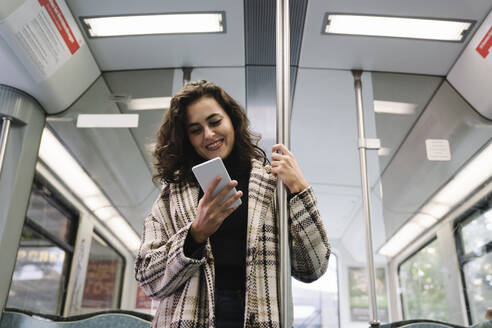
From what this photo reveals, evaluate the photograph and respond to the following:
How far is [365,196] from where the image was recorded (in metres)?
3.22

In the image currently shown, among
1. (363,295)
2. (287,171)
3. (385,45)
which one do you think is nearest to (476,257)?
(363,295)

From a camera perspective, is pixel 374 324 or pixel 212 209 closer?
pixel 212 209

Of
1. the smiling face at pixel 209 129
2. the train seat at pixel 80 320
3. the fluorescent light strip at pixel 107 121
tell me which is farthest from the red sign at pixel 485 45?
the train seat at pixel 80 320

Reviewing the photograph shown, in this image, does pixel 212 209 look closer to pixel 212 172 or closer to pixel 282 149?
pixel 212 172

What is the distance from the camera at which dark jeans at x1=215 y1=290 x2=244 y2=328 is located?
Result: 1.22m

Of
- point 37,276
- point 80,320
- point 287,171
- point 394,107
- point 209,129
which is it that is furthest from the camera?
point 394,107

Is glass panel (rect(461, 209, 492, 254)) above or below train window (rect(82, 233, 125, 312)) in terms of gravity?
above

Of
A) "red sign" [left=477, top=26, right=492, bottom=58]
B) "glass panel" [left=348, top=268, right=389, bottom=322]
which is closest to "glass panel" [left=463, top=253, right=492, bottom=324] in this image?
"glass panel" [left=348, top=268, right=389, bottom=322]

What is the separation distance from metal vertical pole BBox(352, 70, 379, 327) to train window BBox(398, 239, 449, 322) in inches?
9.7

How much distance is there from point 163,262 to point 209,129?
22.6 inches

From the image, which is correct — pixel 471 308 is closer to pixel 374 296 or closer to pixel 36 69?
pixel 374 296

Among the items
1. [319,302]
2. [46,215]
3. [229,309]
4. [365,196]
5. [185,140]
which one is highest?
[365,196]

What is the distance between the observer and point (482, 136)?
3.48 meters

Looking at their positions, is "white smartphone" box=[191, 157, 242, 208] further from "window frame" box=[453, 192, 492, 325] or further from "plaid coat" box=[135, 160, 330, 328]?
"window frame" box=[453, 192, 492, 325]
